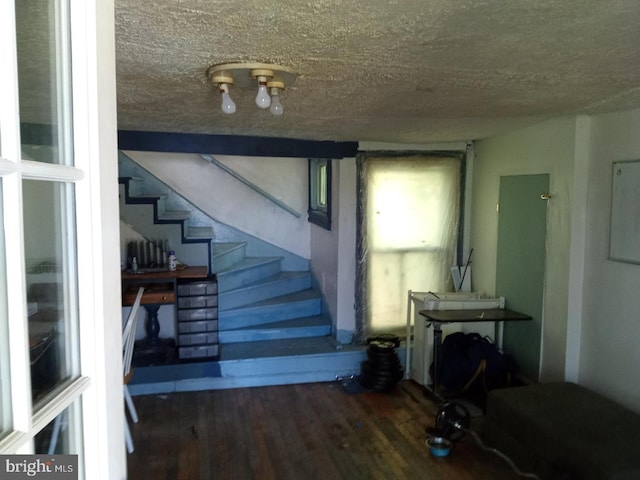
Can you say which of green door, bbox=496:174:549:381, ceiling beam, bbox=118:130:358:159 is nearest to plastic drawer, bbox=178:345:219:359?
ceiling beam, bbox=118:130:358:159

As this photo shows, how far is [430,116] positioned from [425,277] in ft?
6.09

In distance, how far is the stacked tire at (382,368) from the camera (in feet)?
13.0

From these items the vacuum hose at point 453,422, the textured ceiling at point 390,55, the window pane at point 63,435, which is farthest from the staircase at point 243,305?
the window pane at point 63,435

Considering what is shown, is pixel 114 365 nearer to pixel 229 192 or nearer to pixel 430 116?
pixel 430 116

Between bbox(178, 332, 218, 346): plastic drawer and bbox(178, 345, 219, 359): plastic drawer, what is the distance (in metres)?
0.04

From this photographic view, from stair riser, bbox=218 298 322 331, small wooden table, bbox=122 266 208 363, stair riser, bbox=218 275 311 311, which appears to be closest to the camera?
small wooden table, bbox=122 266 208 363

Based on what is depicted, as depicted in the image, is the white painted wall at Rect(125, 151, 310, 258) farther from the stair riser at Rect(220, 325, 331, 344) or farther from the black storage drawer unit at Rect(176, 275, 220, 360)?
the black storage drawer unit at Rect(176, 275, 220, 360)

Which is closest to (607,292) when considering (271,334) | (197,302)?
(271,334)

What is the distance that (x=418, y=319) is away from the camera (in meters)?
4.14

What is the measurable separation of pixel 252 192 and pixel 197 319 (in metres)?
2.05

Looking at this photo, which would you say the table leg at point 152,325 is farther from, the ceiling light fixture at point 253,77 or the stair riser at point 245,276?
the ceiling light fixture at point 253,77

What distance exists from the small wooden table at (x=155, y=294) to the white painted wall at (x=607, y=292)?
288 cm

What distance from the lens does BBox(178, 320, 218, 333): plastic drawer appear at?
13.5ft

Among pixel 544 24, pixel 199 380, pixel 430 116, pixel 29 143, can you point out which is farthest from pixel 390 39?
pixel 199 380
